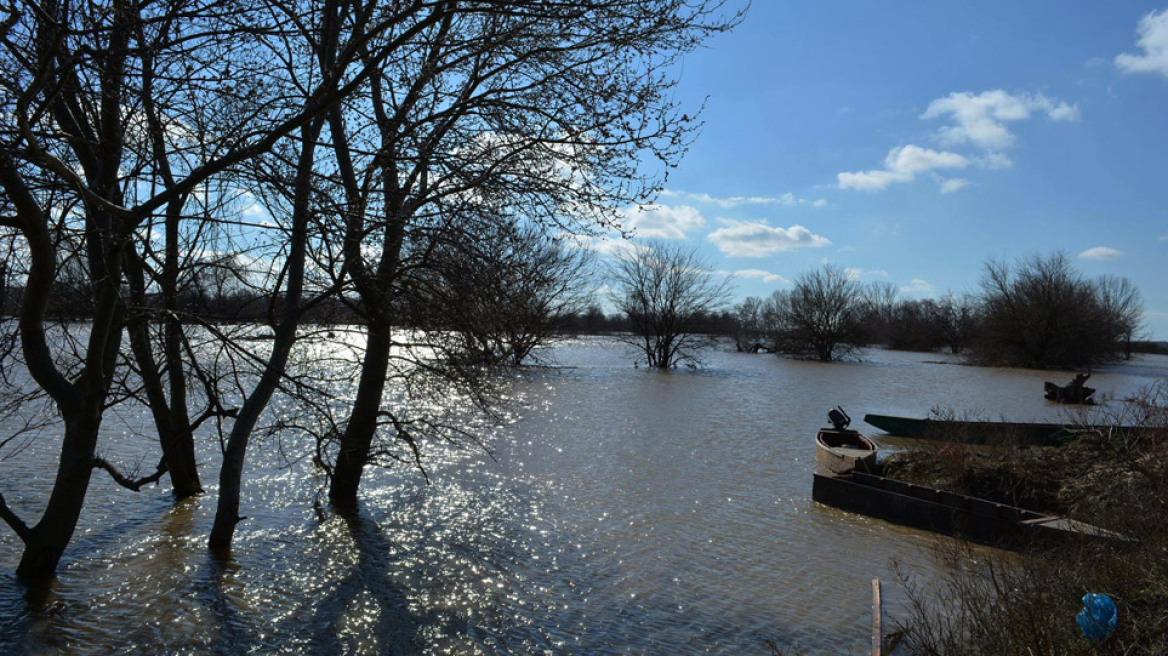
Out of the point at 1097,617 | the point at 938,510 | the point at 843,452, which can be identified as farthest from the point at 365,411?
the point at 843,452

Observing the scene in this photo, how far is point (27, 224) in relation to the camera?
493cm

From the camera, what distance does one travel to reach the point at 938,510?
10.6m

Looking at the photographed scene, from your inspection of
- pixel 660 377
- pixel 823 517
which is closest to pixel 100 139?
pixel 823 517

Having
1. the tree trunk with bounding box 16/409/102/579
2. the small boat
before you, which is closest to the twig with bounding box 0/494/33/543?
the tree trunk with bounding box 16/409/102/579

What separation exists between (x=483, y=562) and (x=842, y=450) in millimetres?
8331

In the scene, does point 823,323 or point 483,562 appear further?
point 823,323

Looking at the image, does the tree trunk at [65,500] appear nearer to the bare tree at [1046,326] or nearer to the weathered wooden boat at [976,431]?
the weathered wooden boat at [976,431]

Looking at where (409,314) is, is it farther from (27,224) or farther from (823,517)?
(823,517)

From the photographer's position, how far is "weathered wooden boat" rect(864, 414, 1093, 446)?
16750mm

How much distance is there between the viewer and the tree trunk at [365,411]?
383 inches

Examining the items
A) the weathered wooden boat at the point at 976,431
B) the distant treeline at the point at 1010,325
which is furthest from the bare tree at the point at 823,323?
the weathered wooden boat at the point at 976,431

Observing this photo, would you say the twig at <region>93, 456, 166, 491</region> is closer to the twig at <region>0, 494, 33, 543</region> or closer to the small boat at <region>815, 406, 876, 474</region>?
the twig at <region>0, 494, 33, 543</region>

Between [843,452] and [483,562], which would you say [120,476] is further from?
[843,452]

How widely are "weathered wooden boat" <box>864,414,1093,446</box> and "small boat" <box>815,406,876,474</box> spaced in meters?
2.21
